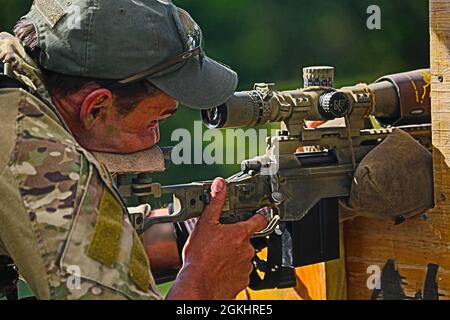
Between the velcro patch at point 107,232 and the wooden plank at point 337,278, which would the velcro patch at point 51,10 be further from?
the wooden plank at point 337,278

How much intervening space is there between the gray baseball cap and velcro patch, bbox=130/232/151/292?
0.44m

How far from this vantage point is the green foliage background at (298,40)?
5.69 m

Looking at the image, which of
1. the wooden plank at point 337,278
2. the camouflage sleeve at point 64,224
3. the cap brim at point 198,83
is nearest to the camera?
the camouflage sleeve at point 64,224

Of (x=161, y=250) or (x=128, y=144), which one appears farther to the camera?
(x=161, y=250)

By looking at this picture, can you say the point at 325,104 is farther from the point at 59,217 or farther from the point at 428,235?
the point at 59,217

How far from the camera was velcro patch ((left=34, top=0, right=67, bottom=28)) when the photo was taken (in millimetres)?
2219

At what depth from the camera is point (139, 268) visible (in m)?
1.92

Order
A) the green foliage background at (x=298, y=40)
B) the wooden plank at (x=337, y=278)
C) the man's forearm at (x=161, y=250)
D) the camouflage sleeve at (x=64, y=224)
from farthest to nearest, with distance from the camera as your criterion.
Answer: the green foliage background at (x=298, y=40)
the wooden plank at (x=337, y=278)
the man's forearm at (x=161, y=250)
the camouflage sleeve at (x=64, y=224)

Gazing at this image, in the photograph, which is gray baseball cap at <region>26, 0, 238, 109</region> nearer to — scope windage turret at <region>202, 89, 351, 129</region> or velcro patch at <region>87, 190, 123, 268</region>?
velcro patch at <region>87, 190, 123, 268</region>

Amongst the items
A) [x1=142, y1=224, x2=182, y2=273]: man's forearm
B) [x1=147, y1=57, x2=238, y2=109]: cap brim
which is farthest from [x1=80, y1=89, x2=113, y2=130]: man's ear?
[x1=142, y1=224, x2=182, y2=273]: man's forearm

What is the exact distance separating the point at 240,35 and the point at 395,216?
3.04 m

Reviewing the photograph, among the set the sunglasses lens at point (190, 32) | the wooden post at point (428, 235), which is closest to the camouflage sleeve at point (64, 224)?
the sunglasses lens at point (190, 32)

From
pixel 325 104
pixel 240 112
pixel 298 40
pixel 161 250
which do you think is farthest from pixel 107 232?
→ pixel 298 40

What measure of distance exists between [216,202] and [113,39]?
1.87 ft
